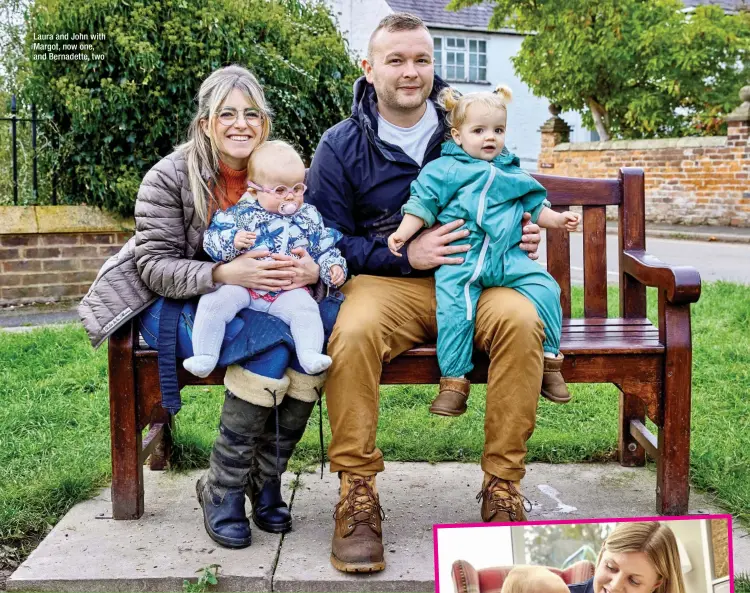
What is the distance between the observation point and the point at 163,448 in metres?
3.74

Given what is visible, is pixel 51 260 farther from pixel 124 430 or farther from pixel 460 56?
pixel 460 56

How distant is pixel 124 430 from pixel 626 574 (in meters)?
1.91

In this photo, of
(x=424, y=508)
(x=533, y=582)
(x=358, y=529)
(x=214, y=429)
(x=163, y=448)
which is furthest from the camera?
(x=214, y=429)

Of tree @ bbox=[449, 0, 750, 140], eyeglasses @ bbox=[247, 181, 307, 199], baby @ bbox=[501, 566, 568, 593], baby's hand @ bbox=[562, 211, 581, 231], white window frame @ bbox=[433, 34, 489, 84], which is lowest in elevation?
baby @ bbox=[501, 566, 568, 593]

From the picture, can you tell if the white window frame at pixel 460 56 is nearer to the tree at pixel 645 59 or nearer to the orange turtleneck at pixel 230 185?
the tree at pixel 645 59

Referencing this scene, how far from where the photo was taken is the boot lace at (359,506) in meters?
2.83

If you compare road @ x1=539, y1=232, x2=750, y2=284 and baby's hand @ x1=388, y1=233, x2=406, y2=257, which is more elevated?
baby's hand @ x1=388, y1=233, x2=406, y2=257

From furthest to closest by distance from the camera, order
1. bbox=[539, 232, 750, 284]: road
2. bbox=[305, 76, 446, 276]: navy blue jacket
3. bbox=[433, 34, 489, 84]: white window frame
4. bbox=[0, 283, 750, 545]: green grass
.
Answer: bbox=[433, 34, 489, 84]: white window frame, bbox=[539, 232, 750, 284]: road, bbox=[0, 283, 750, 545]: green grass, bbox=[305, 76, 446, 276]: navy blue jacket

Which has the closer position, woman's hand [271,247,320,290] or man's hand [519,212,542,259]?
woman's hand [271,247,320,290]

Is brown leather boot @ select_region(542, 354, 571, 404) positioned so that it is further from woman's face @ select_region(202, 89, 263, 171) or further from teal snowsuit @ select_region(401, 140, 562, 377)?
woman's face @ select_region(202, 89, 263, 171)

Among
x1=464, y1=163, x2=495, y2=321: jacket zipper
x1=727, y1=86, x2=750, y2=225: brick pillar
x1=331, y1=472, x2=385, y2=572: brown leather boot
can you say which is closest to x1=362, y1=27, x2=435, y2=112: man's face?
x1=464, y1=163, x2=495, y2=321: jacket zipper

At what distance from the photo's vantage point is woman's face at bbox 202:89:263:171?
3123mm

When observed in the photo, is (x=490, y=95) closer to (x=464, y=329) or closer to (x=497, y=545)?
(x=464, y=329)

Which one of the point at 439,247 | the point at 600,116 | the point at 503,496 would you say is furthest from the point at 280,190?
the point at 600,116
